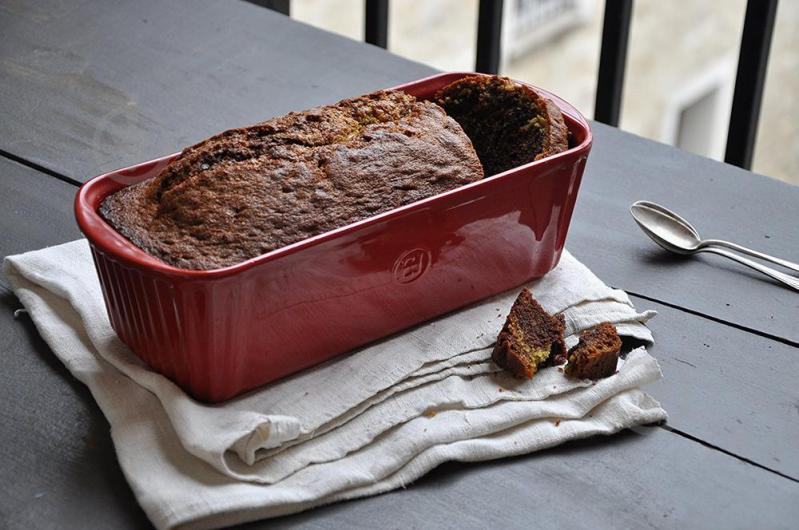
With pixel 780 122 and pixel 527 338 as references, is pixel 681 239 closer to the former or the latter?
pixel 527 338

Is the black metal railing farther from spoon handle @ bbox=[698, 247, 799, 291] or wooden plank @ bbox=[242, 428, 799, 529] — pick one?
wooden plank @ bbox=[242, 428, 799, 529]

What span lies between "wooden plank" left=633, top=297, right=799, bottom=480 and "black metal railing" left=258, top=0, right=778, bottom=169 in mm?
575

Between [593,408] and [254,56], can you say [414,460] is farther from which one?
[254,56]

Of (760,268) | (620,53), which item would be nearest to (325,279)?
(760,268)

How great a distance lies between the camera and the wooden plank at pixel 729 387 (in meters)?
0.92

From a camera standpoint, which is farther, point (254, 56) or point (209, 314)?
point (254, 56)

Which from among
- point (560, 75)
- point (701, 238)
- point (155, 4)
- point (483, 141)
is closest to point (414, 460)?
point (483, 141)

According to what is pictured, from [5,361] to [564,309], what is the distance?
0.52 metres

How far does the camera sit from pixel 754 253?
1.15 metres

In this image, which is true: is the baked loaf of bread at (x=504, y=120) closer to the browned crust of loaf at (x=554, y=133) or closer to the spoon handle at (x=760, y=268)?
the browned crust of loaf at (x=554, y=133)

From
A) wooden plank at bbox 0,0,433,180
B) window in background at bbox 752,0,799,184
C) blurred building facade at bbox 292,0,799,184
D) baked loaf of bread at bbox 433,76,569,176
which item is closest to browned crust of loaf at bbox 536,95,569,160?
baked loaf of bread at bbox 433,76,569,176

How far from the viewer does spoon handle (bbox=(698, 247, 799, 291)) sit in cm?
112

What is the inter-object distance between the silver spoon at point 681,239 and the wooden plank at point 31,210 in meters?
0.62

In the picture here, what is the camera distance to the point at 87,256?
110 centimetres
